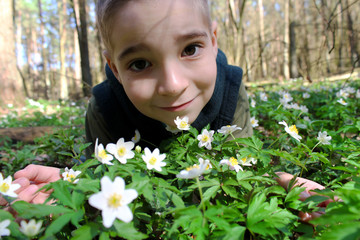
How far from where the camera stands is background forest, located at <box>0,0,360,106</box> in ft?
17.9

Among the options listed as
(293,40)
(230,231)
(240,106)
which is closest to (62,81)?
(293,40)

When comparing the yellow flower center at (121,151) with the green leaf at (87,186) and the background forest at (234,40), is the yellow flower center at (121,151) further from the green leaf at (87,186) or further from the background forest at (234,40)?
the background forest at (234,40)

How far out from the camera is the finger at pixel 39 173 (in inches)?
56.9

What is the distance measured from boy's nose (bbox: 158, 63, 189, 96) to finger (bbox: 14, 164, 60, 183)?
80cm

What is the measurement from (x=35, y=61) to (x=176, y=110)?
33.2 m

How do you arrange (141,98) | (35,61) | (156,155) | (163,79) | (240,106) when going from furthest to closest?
(35,61) < (240,106) < (141,98) < (163,79) < (156,155)

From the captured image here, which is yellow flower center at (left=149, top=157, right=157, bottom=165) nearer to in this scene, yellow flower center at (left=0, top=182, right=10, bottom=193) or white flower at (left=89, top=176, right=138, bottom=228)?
white flower at (left=89, top=176, right=138, bottom=228)

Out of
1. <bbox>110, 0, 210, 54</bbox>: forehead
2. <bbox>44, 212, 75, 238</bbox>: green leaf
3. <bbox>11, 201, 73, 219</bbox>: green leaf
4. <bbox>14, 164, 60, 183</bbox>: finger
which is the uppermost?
<bbox>110, 0, 210, 54</bbox>: forehead

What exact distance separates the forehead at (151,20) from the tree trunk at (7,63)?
6.93m

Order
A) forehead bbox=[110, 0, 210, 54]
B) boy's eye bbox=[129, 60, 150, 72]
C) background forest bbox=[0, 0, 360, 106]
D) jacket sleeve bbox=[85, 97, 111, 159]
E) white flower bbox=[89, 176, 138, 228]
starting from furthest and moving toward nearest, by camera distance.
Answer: background forest bbox=[0, 0, 360, 106]
jacket sleeve bbox=[85, 97, 111, 159]
boy's eye bbox=[129, 60, 150, 72]
forehead bbox=[110, 0, 210, 54]
white flower bbox=[89, 176, 138, 228]

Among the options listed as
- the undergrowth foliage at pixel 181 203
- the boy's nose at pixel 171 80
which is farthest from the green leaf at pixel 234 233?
the boy's nose at pixel 171 80

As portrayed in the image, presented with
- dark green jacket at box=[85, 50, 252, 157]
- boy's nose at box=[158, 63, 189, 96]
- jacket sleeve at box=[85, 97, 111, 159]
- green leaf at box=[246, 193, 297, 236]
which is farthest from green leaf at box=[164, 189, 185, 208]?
jacket sleeve at box=[85, 97, 111, 159]

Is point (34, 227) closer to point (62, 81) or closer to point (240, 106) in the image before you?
point (240, 106)

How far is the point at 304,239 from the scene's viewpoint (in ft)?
2.73
